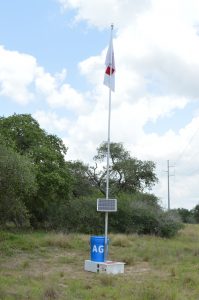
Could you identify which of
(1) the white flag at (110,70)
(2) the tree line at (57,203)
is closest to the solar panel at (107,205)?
(1) the white flag at (110,70)

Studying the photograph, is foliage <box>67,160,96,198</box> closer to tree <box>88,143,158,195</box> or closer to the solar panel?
tree <box>88,143,158,195</box>

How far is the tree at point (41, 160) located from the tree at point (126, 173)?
15.7 meters

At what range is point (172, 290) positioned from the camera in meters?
12.1

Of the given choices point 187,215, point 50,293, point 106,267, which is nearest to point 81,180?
point 106,267

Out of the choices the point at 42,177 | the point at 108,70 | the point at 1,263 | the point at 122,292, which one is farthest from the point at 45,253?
the point at 42,177

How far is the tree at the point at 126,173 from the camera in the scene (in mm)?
52344

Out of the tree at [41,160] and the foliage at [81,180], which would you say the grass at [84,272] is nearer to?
the tree at [41,160]

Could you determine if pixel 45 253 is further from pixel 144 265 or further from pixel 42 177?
pixel 42 177

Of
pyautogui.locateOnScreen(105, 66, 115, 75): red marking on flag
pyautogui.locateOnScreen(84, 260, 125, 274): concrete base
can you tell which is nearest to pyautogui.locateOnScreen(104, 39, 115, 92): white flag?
pyautogui.locateOnScreen(105, 66, 115, 75): red marking on flag

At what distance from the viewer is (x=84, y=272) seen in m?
16.4

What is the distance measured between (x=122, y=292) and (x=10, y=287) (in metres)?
A: 2.65

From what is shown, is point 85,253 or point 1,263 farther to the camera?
point 85,253

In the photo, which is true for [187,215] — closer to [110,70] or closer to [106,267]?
[110,70]

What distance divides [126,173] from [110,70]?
113 feet
